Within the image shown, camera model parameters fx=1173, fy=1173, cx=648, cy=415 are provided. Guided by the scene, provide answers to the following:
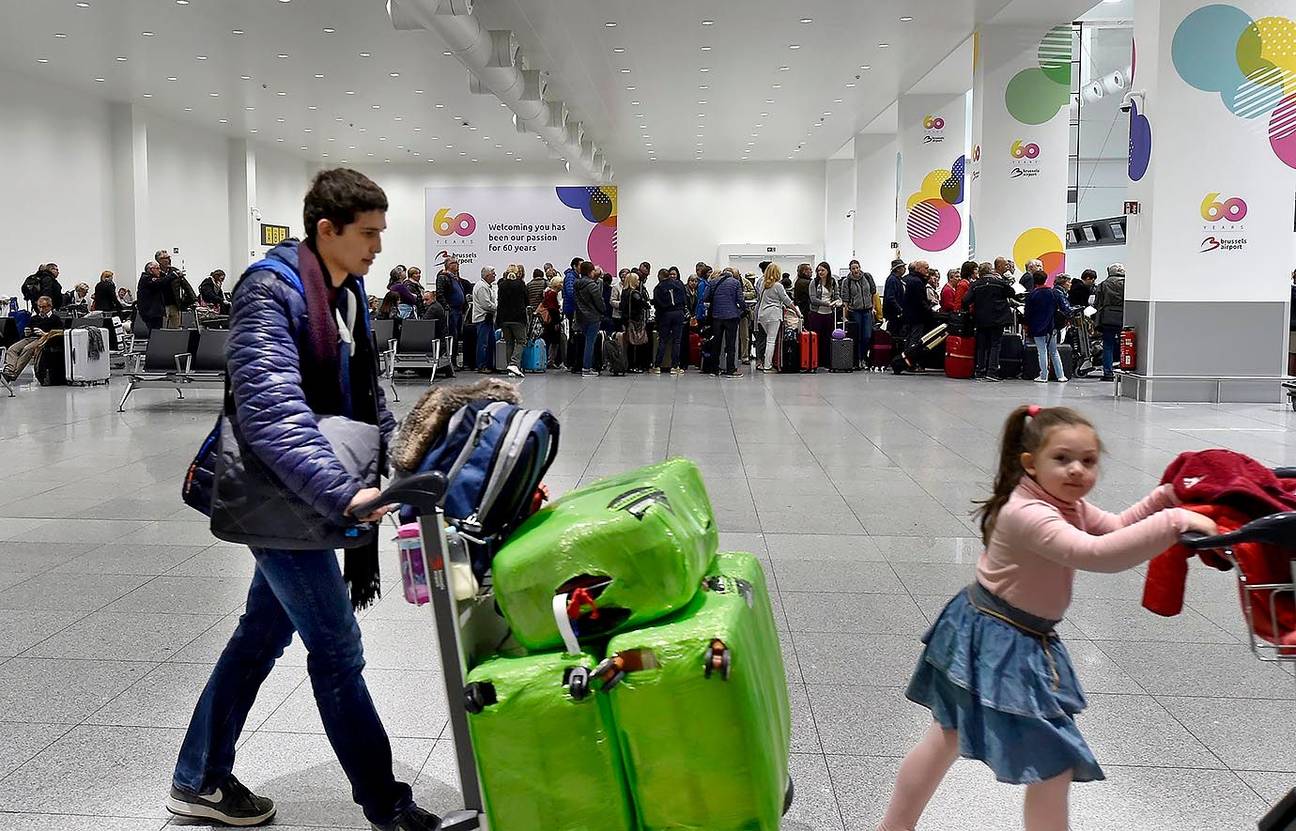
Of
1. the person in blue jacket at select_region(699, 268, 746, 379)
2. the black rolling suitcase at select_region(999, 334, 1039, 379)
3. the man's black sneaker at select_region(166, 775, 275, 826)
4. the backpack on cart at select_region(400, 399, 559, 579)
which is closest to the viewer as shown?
the backpack on cart at select_region(400, 399, 559, 579)

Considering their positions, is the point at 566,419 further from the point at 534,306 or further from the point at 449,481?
the point at 449,481

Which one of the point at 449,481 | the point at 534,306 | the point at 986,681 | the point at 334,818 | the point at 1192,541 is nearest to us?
the point at 1192,541

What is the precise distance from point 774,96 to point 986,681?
902 inches

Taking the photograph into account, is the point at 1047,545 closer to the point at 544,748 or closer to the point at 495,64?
the point at 544,748

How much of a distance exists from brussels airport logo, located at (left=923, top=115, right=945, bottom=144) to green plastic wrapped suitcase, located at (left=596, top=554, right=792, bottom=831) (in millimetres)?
23755

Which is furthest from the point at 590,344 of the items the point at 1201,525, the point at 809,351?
the point at 1201,525

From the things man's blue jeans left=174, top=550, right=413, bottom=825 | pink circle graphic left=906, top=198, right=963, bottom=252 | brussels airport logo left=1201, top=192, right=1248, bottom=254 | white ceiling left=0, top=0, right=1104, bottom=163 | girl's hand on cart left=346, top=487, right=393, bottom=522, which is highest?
white ceiling left=0, top=0, right=1104, bottom=163

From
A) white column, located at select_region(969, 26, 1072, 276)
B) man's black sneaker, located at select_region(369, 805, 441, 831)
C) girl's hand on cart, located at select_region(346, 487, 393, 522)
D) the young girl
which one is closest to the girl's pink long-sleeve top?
the young girl

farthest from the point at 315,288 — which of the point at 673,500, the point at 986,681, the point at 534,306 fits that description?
the point at 534,306

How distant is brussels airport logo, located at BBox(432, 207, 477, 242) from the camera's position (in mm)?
33250

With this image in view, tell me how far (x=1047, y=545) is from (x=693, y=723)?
0.79 meters

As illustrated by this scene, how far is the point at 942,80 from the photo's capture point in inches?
930

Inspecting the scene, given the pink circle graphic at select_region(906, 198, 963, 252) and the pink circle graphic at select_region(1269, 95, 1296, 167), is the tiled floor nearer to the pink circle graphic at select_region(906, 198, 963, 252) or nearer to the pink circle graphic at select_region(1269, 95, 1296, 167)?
the pink circle graphic at select_region(1269, 95, 1296, 167)

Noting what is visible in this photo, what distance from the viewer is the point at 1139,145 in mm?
13602
